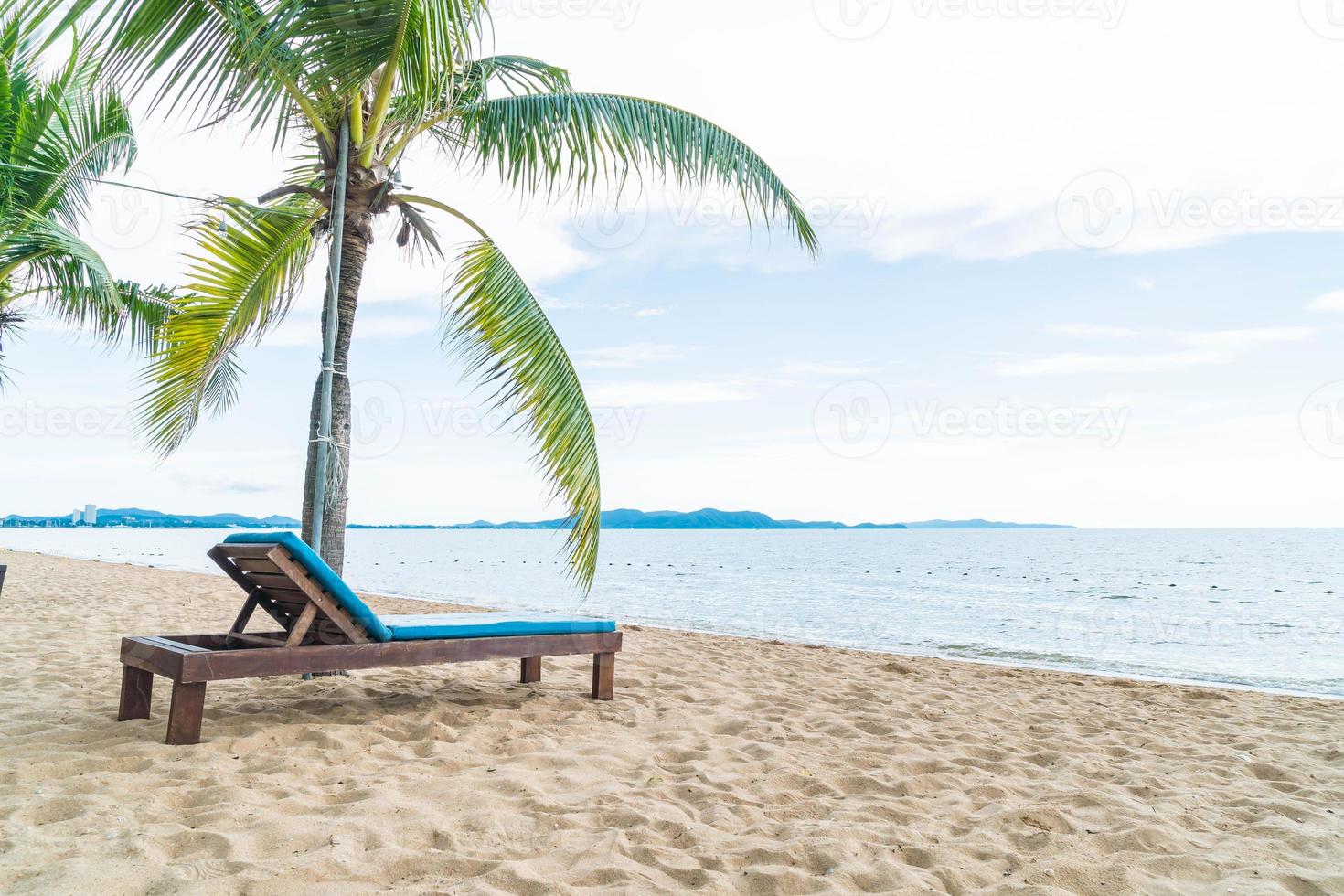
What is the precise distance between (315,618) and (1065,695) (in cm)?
522

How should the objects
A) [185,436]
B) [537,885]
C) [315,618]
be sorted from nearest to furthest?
[537,885], [315,618], [185,436]

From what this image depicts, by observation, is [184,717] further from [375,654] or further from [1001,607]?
[1001,607]

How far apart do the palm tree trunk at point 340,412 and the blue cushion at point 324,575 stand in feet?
4.49

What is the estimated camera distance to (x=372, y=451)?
18.3 ft

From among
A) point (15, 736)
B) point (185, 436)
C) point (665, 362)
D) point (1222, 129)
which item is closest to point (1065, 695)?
point (15, 736)

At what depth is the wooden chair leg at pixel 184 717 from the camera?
10.9ft

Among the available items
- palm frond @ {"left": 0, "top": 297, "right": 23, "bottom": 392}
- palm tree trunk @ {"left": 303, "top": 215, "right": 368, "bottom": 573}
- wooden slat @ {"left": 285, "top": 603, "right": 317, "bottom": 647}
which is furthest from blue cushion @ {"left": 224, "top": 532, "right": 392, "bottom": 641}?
palm frond @ {"left": 0, "top": 297, "right": 23, "bottom": 392}

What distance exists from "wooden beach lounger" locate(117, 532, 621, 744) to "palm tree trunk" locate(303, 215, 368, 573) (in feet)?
3.79

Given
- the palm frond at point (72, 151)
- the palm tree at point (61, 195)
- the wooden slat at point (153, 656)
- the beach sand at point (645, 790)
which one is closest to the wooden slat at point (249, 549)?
the wooden slat at point (153, 656)

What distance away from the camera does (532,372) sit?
4.95m

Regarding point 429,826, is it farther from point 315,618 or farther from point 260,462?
point 260,462

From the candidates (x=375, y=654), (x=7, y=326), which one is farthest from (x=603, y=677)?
Answer: (x=7, y=326)

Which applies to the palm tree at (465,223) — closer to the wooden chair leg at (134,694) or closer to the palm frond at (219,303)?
the palm frond at (219,303)

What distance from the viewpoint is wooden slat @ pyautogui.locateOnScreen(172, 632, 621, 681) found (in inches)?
131
